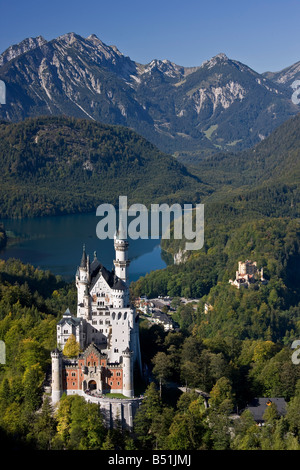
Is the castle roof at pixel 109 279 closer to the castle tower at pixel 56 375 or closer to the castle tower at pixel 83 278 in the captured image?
the castle tower at pixel 83 278

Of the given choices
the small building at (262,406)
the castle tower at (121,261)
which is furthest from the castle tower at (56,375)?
the small building at (262,406)

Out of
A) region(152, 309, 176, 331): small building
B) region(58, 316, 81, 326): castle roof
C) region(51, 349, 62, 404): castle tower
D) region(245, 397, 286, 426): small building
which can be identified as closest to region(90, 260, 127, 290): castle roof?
region(58, 316, 81, 326): castle roof

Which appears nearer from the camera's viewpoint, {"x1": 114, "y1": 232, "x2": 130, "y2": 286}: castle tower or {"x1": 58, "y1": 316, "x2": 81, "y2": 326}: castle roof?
{"x1": 58, "y1": 316, "x2": 81, "y2": 326}: castle roof

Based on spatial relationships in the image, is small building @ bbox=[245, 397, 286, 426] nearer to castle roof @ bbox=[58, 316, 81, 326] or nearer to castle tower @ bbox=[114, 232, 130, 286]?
castle tower @ bbox=[114, 232, 130, 286]

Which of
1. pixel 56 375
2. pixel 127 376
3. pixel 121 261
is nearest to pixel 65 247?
pixel 121 261

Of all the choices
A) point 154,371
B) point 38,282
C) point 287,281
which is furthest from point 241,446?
point 287,281

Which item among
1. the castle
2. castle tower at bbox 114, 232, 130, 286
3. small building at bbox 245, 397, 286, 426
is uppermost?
castle tower at bbox 114, 232, 130, 286
